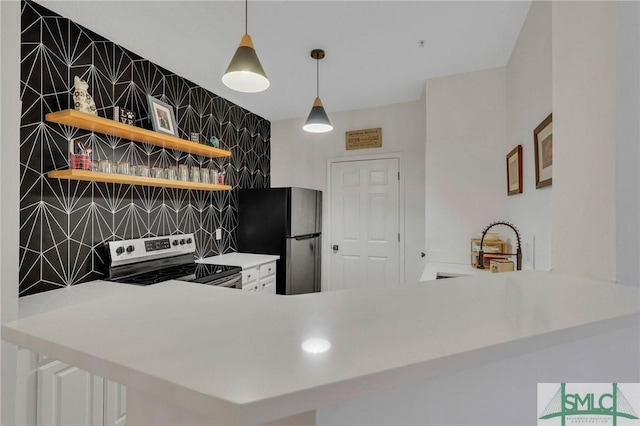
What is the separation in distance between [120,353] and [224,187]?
278 centimetres

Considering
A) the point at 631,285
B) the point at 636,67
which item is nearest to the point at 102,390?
the point at 631,285

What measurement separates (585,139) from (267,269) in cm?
276

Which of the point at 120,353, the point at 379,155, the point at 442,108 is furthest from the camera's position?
the point at 379,155

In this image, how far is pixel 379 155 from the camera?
12.2 feet

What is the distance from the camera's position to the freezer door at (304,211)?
331 cm

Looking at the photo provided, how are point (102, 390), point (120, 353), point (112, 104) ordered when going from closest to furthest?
point (120, 353)
point (102, 390)
point (112, 104)

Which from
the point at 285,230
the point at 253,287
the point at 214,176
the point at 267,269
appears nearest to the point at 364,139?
the point at 285,230

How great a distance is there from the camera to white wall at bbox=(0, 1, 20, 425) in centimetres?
115

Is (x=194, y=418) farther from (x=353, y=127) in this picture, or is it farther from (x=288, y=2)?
(x=353, y=127)

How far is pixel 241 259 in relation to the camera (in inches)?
124

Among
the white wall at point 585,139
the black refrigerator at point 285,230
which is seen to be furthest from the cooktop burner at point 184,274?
the white wall at point 585,139

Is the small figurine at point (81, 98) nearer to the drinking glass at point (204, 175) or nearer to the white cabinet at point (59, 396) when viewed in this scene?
the drinking glass at point (204, 175)

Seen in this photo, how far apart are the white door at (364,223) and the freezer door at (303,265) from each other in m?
0.24

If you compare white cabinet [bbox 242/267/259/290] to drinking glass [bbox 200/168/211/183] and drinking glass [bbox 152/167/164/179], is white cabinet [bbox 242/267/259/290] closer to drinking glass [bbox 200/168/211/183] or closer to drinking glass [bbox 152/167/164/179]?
drinking glass [bbox 200/168/211/183]
